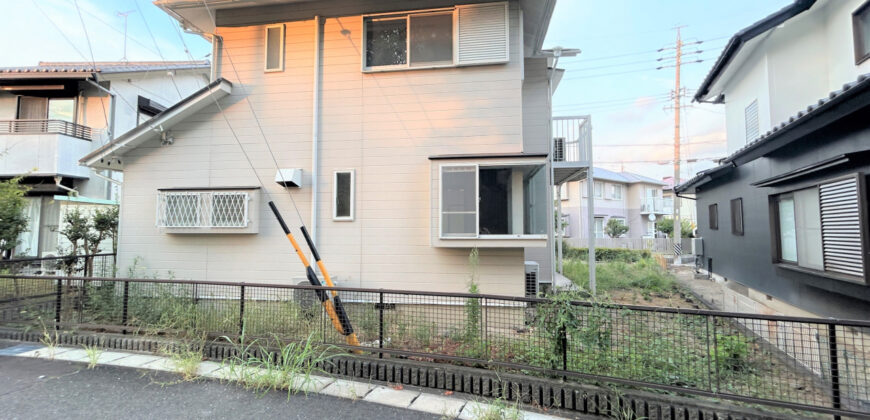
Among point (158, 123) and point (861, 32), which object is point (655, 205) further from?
point (158, 123)

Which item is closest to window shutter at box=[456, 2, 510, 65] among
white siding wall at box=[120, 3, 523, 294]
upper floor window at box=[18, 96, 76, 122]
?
white siding wall at box=[120, 3, 523, 294]

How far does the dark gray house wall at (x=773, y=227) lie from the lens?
3566 mm

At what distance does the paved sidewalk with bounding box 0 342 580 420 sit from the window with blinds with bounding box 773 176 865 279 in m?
3.78

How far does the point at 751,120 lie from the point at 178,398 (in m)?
10.7

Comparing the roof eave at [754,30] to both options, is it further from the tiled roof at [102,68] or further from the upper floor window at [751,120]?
the tiled roof at [102,68]

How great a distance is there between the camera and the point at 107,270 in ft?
19.5

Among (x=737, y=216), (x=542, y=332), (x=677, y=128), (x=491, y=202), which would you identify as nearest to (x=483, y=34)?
(x=491, y=202)

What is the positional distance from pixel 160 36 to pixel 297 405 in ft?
21.4

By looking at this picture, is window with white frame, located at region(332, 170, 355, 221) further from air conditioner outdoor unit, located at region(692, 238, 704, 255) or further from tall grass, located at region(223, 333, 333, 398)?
air conditioner outdoor unit, located at region(692, 238, 704, 255)

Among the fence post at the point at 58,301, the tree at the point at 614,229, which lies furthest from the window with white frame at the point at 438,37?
the tree at the point at 614,229

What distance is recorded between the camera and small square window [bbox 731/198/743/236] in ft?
22.7

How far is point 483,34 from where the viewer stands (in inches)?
204

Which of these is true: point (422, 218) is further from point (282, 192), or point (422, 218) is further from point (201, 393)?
point (201, 393)

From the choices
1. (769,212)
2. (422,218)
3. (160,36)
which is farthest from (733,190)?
(160,36)
